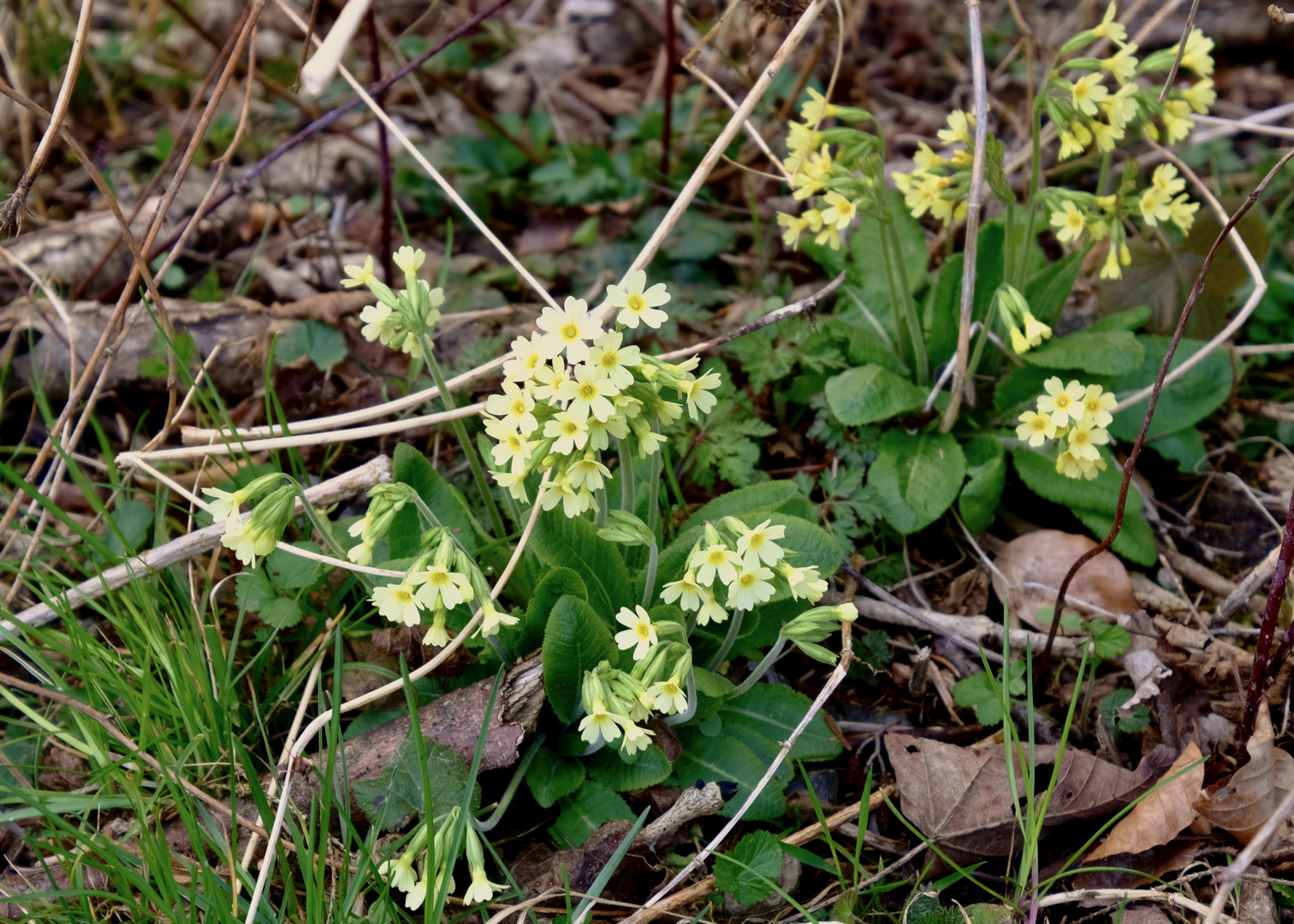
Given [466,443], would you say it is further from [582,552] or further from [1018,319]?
[1018,319]

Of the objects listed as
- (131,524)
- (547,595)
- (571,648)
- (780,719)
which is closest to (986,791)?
(780,719)

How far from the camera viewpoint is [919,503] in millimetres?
2861

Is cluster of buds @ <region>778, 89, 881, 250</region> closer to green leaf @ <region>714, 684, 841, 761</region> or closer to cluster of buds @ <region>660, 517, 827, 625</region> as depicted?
cluster of buds @ <region>660, 517, 827, 625</region>

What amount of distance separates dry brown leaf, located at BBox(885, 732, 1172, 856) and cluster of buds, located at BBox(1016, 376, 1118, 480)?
759mm

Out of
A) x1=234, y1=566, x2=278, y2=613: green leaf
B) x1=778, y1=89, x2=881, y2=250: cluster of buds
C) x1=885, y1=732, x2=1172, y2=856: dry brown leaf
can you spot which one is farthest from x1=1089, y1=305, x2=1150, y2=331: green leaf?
x1=234, y1=566, x2=278, y2=613: green leaf

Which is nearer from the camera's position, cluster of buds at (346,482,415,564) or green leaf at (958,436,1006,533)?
cluster of buds at (346,482,415,564)

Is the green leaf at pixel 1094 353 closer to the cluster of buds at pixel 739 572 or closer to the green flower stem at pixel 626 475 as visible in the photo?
the cluster of buds at pixel 739 572

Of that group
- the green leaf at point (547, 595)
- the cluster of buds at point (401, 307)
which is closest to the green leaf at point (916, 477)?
the green leaf at point (547, 595)

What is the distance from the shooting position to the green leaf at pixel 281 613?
256 cm

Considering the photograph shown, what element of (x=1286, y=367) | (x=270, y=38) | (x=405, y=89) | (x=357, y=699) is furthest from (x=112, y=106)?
(x=1286, y=367)

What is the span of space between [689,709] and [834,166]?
62.6 inches

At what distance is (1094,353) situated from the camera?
2.96 meters

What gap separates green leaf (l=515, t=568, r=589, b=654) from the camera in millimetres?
2355

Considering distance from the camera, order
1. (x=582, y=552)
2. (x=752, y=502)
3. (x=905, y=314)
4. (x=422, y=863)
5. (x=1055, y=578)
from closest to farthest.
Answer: (x=422, y=863), (x=582, y=552), (x=752, y=502), (x=1055, y=578), (x=905, y=314)
